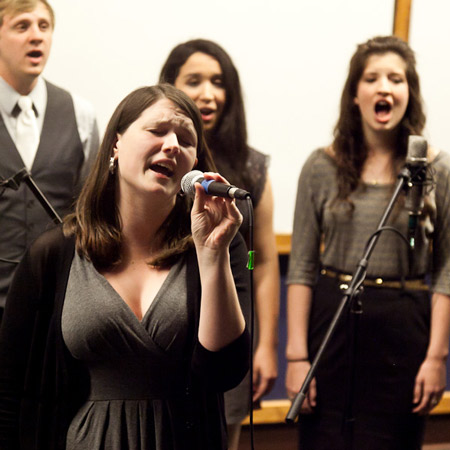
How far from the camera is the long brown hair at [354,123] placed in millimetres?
2215

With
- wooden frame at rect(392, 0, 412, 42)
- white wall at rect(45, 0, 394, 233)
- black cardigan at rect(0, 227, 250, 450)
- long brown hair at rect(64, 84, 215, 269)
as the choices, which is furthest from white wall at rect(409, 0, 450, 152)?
black cardigan at rect(0, 227, 250, 450)

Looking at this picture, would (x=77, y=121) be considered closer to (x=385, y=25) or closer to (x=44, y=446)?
(x=44, y=446)

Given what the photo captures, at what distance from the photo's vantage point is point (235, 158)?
7.16 feet

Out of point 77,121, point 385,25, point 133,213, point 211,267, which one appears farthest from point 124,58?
point 211,267

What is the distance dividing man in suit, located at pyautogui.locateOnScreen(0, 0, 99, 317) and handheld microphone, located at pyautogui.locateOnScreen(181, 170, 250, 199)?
2.91ft

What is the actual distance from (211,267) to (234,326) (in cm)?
12

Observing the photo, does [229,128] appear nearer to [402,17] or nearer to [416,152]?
[416,152]

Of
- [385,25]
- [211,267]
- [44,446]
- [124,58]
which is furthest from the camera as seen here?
[385,25]

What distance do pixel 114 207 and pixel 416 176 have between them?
2.73ft

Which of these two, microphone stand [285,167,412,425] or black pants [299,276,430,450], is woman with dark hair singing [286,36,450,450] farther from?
microphone stand [285,167,412,425]

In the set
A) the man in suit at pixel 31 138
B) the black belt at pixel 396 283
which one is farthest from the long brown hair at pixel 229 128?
the black belt at pixel 396 283

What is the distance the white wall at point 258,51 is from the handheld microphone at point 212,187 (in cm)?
165

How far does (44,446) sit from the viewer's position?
4.69 ft

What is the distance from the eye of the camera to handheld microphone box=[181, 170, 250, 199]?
1.19 meters
